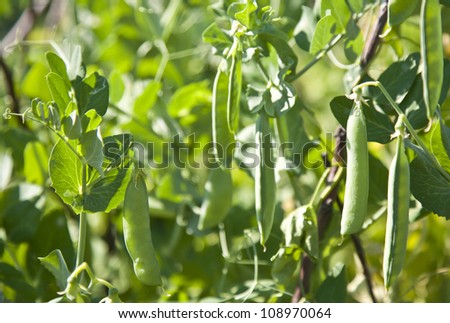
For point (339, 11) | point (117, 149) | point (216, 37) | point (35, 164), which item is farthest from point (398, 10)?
point (35, 164)

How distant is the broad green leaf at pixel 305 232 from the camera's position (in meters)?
0.64

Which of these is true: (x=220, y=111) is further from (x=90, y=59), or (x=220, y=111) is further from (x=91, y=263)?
(x=90, y=59)

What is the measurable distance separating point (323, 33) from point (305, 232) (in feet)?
0.61

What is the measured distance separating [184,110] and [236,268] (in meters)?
0.21

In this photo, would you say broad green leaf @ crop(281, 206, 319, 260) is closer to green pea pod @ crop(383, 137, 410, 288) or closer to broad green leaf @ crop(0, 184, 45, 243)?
green pea pod @ crop(383, 137, 410, 288)

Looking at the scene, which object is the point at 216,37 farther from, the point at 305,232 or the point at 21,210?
the point at 21,210

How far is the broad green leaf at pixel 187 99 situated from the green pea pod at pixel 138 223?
0.29 m

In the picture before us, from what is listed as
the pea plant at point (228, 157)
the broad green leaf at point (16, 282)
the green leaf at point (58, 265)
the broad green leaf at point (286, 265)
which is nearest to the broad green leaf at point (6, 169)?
the pea plant at point (228, 157)

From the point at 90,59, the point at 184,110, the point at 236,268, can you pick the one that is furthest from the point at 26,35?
the point at 236,268

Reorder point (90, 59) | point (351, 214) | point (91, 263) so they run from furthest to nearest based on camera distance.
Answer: point (90, 59), point (91, 263), point (351, 214)

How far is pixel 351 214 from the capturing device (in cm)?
54

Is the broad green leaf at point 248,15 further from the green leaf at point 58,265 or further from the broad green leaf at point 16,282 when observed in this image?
the broad green leaf at point 16,282

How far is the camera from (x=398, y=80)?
24.7 inches
